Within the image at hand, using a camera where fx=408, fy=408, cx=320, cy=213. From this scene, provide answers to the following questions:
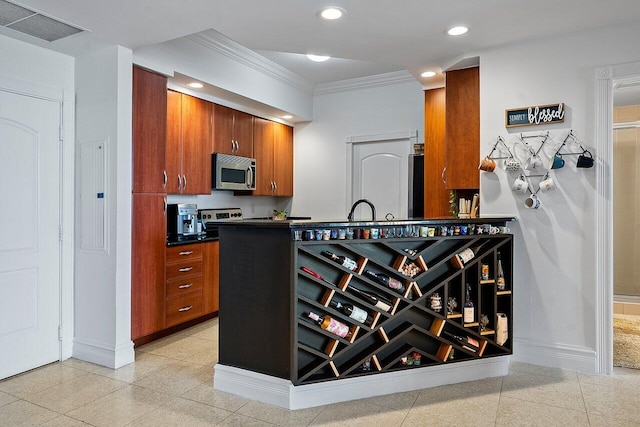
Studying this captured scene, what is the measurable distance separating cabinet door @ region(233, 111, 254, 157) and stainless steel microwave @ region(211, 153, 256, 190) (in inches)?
4.2

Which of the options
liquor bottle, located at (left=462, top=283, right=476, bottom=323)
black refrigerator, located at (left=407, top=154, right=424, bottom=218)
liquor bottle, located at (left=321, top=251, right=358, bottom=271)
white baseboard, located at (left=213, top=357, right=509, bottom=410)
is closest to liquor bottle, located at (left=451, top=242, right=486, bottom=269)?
liquor bottle, located at (left=462, top=283, right=476, bottom=323)

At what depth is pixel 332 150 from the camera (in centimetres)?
563

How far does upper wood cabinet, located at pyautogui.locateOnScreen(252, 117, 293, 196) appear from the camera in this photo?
5160mm

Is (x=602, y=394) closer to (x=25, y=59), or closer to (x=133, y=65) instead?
(x=133, y=65)

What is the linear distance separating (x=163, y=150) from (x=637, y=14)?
3.64 m

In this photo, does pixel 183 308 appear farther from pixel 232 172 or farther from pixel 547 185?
pixel 547 185

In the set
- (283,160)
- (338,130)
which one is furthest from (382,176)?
(283,160)

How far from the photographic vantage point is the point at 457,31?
9.59 ft

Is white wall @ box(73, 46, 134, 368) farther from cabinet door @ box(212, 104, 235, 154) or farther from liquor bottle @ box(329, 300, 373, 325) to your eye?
liquor bottle @ box(329, 300, 373, 325)

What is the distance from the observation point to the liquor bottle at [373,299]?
8.21ft

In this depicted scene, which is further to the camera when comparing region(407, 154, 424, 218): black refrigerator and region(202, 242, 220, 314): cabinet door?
region(407, 154, 424, 218): black refrigerator

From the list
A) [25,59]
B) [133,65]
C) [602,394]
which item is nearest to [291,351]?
[602,394]

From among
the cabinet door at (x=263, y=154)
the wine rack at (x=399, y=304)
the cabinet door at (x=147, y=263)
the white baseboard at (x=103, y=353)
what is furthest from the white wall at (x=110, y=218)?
the cabinet door at (x=263, y=154)

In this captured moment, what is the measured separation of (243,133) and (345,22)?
2.41 metres
